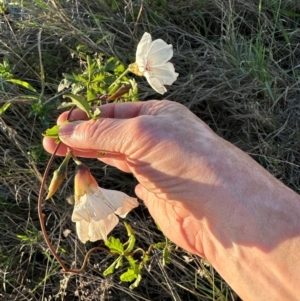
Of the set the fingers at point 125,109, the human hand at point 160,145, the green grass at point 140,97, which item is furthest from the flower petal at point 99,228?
the green grass at point 140,97

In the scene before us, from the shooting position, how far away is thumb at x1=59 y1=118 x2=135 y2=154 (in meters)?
1.32

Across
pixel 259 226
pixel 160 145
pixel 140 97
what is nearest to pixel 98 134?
pixel 160 145

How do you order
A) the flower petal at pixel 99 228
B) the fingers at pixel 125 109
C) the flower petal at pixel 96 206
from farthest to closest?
1. the fingers at pixel 125 109
2. the flower petal at pixel 99 228
3. the flower petal at pixel 96 206

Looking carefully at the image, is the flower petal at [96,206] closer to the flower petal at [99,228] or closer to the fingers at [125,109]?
the flower petal at [99,228]

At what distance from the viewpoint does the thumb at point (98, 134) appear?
A: 1315 mm

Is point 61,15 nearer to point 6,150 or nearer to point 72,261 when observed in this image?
point 6,150

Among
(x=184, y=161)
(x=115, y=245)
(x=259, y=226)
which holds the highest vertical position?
(x=184, y=161)

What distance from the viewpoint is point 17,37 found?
87.6 inches

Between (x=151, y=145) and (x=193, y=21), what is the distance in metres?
1.20

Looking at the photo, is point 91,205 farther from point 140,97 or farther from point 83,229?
point 140,97

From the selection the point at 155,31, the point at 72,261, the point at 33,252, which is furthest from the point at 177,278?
the point at 155,31

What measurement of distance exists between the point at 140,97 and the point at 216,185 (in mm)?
759

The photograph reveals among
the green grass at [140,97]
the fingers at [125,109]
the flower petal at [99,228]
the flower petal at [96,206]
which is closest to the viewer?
the flower petal at [96,206]

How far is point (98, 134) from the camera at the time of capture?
1.34 metres
